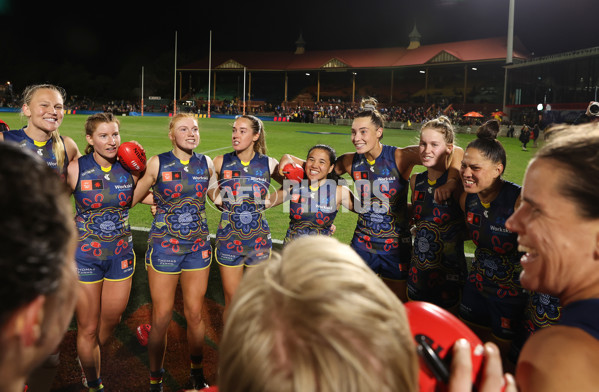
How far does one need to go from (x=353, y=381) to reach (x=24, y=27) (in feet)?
333

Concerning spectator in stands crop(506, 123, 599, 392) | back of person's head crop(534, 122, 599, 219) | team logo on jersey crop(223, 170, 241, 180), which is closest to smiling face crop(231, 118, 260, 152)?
team logo on jersey crop(223, 170, 241, 180)

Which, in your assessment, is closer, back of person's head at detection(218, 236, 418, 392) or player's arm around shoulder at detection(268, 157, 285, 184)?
back of person's head at detection(218, 236, 418, 392)

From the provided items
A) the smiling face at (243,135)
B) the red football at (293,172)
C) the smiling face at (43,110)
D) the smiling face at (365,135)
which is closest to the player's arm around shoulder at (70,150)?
the smiling face at (43,110)

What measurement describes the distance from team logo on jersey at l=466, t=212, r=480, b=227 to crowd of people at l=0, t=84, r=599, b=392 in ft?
0.04

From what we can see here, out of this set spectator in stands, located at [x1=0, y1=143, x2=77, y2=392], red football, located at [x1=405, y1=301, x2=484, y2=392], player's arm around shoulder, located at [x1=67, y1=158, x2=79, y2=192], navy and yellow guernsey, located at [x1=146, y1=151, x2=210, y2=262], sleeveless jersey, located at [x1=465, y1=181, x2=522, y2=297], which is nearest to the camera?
spectator in stands, located at [x1=0, y1=143, x2=77, y2=392]

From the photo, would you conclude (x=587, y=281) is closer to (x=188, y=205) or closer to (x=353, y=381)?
(x=353, y=381)

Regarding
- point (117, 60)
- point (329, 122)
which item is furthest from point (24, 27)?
point (329, 122)

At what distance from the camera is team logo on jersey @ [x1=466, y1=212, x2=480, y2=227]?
379cm

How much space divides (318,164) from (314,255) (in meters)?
3.83

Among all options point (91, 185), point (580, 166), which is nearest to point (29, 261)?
point (580, 166)

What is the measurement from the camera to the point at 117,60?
289ft

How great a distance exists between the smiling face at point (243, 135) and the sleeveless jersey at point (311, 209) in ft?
2.34

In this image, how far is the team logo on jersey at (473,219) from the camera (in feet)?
12.4

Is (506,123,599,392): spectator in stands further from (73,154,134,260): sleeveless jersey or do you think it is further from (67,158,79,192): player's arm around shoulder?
(67,158,79,192): player's arm around shoulder
